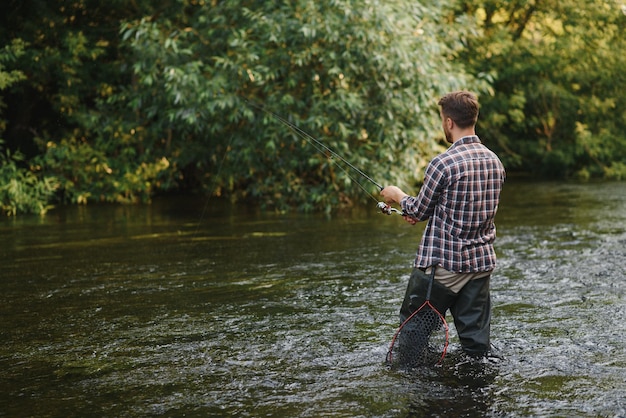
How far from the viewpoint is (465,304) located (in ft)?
16.2

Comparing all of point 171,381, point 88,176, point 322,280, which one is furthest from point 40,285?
point 88,176

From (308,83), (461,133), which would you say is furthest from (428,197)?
(308,83)

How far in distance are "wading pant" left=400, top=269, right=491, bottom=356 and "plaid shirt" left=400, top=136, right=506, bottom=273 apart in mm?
119

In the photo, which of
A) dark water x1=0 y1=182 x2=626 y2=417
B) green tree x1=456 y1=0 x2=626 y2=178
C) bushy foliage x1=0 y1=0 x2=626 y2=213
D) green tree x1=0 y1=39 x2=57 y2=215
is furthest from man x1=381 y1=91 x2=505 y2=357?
green tree x1=456 y1=0 x2=626 y2=178

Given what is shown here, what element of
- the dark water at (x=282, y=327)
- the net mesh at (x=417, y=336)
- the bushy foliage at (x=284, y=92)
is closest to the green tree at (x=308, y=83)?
the bushy foliage at (x=284, y=92)

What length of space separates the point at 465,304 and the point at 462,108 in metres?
1.10

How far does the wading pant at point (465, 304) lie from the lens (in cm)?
489

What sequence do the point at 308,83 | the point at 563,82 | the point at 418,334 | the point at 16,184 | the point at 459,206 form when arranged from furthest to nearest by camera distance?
the point at 563,82
the point at 16,184
the point at 308,83
the point at 418,334
the point at 459,206

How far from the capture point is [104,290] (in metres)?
7.68

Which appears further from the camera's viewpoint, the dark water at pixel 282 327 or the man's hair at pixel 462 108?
the man's hair at pixel 462 108

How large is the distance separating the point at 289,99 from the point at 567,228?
4.50 metres

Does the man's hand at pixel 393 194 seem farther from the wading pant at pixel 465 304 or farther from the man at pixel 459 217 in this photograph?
the wading pant at pixel 465 304

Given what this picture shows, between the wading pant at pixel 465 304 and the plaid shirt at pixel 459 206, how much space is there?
0.39 feet

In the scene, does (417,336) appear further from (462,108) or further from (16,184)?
(16,184)
